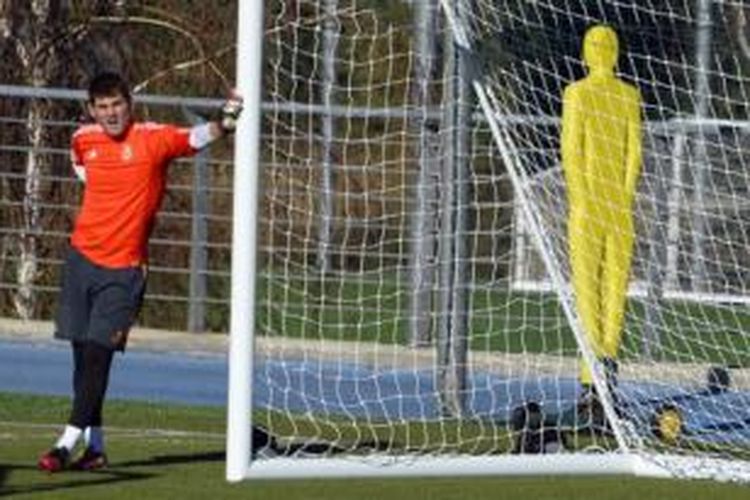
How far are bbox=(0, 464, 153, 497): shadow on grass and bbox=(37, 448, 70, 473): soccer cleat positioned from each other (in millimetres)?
34

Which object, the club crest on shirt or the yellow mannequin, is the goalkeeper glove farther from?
the yellow mannequin

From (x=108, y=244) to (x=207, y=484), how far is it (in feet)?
3.61

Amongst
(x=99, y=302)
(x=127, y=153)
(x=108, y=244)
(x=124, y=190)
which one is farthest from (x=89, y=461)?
(x=127, y=153)

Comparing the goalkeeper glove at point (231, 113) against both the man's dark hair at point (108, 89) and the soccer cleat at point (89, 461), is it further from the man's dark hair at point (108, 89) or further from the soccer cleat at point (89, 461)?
the soccer cleat at point (89, 461)

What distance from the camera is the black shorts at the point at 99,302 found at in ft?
37.7

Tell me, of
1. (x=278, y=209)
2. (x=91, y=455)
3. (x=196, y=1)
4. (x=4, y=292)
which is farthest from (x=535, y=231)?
(x=196, y=1)

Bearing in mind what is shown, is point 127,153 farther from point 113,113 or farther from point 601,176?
point 601,176

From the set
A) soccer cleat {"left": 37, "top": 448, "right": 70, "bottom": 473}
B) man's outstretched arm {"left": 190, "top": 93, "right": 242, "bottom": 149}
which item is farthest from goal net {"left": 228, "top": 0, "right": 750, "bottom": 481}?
soccer cleat {"left": 37, "top": 448, "right": 70, "bottom": 473}

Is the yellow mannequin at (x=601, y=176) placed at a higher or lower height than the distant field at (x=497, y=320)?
higher

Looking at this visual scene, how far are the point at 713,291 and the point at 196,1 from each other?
35.8 ft

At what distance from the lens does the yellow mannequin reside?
1338cm

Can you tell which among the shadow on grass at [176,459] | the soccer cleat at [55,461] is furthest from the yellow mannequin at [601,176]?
the soccer cleat at [55,461]

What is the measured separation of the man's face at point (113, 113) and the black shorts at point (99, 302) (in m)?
0.51

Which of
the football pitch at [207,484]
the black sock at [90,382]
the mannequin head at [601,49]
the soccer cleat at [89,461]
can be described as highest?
the mannequin head at [601,49]
